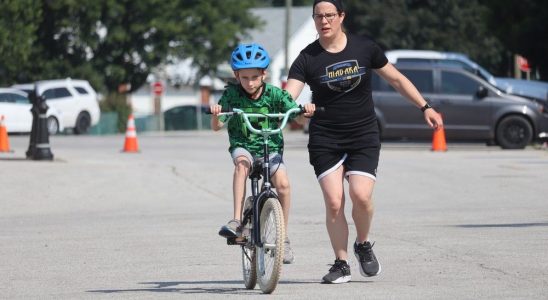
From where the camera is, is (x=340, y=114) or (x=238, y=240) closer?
(x=238, y=240)

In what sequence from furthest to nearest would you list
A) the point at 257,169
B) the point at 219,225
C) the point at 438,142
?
the point at 438,142 → the point at 219,225 → the point at 257,169

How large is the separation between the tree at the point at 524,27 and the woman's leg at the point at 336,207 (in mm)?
25811

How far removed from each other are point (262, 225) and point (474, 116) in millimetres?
20370

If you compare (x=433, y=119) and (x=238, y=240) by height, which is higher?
(x=433, y=119)

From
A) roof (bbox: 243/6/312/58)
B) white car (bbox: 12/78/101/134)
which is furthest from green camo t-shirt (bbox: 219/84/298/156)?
roof (bbox: 243/6/312/58)

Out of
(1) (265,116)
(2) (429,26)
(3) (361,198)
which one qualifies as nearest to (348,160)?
(3) (361,198)

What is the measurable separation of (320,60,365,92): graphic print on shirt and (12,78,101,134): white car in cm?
3623

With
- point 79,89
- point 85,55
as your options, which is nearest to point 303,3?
point 85,55

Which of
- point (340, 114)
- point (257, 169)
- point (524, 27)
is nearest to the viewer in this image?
point (257, 169)

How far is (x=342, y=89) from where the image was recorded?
29.6 feet

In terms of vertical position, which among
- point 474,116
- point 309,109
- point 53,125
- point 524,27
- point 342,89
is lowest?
point 53,125

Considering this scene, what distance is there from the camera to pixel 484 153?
88.8ft

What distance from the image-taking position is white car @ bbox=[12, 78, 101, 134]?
45.2 meters

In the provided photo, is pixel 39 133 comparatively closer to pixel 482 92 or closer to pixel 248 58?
pixel 482 92
